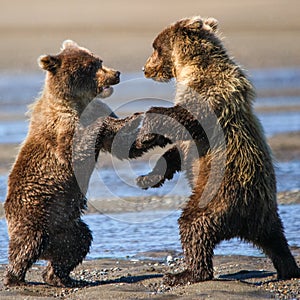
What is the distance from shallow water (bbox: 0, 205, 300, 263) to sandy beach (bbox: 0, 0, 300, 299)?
12.5 inches

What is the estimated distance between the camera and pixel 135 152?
30.3ft

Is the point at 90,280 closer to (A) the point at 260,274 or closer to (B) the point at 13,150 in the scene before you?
(A) the point at 260,274

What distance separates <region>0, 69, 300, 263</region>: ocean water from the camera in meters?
10.2

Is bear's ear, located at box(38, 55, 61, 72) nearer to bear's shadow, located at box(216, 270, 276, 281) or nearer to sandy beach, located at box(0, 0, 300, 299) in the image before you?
sandy beach, located at box(0, 0, 300, 299)

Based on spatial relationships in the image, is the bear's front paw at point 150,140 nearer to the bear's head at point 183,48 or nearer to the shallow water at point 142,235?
the bear's head at point 183,48

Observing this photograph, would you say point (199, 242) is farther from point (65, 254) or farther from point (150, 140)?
point (65, 254)

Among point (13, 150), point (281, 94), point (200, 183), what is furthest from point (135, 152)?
point (281, 94)

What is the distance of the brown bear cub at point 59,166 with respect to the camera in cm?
848

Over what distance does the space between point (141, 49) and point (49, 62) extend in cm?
1595

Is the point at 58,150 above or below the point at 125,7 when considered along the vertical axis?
below

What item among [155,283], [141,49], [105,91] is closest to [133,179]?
[105,91]

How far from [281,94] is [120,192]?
8.87 m

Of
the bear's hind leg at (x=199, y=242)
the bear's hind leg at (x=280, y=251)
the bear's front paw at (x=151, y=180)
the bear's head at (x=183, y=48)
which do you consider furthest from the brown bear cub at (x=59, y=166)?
the bear's hind leg at (x=280, y=251)

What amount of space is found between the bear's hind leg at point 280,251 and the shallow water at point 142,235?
1297 millimetres
